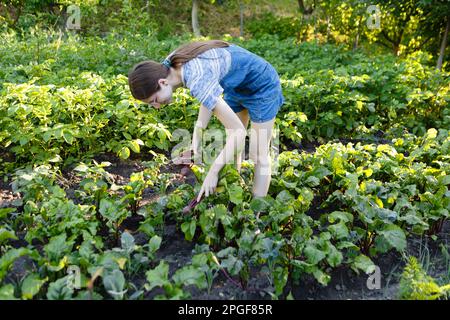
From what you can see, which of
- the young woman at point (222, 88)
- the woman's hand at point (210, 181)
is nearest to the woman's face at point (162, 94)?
the young woman at point (222, 88)

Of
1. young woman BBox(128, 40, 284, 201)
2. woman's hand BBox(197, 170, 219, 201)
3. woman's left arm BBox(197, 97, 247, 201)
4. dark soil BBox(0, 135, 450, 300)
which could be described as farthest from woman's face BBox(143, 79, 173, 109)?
dark soil BBox(0, 135, 450, 300)

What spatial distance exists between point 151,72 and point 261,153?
85 cm

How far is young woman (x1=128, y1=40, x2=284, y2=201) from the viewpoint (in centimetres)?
235

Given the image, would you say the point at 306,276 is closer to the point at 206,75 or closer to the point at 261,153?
the point at 261,153

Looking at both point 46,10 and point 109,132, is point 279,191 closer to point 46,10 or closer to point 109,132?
point 109,132

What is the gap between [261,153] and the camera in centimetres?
287

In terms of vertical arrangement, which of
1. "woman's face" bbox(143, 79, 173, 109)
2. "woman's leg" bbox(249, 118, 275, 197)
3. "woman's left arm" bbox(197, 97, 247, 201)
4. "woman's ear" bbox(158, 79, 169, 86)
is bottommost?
"woman's leg" bbox(249, 118, 275, 197)

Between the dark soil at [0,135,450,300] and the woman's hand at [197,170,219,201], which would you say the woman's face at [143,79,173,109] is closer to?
the woman's hand at [197,170,219,201]

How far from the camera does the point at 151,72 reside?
2.35 m

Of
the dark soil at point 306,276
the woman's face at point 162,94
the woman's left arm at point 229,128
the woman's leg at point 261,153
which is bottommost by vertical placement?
the dark soil at point 306,276

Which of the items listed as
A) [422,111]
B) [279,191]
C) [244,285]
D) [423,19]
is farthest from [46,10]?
[244,285]

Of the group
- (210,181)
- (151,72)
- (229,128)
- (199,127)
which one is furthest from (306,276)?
(151,72)

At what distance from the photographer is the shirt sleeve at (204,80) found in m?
2.33

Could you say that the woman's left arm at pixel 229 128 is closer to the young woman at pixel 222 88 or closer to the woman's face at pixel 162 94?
the young woman at pixel 222 88
